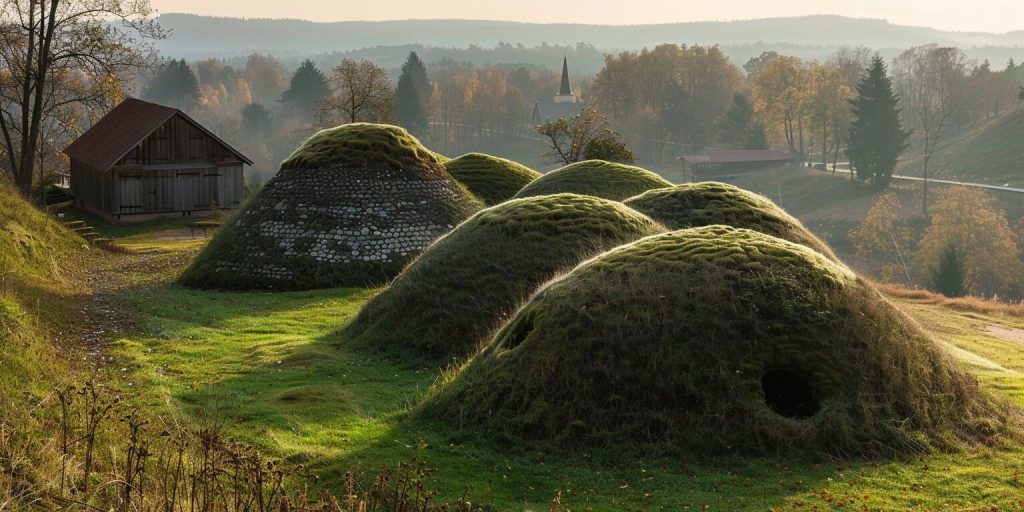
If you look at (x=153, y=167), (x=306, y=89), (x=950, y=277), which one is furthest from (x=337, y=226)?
(x=306, y=89)

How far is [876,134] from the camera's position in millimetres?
89750

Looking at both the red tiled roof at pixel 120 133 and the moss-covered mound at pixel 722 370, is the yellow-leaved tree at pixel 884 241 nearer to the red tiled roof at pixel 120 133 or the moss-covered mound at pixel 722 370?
the red tiled roof at pixel 120 133

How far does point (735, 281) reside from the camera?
14242 mm

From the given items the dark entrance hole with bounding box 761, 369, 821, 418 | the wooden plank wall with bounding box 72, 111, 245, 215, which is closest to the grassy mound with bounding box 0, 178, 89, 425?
the dark entrance hole with bounding box 761, 369, 821, 418

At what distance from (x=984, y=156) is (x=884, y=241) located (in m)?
33.2

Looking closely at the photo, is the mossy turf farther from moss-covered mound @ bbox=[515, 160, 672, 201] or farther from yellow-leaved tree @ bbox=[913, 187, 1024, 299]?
yellow-leaved tree @ bbox=[913, 187, 1024, 299]

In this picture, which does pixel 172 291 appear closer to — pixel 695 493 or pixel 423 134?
pixel 695 493

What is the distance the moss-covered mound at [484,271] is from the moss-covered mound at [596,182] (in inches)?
324

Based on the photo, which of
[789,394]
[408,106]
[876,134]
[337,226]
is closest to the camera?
[789,394]

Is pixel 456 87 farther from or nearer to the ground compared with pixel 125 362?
farther from the ground

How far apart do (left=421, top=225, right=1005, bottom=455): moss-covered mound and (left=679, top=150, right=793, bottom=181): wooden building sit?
9087 cm

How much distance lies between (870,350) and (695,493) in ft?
14.1

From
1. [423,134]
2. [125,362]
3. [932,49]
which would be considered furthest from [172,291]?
[932,49]

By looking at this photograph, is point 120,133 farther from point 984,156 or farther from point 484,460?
point 984,156
